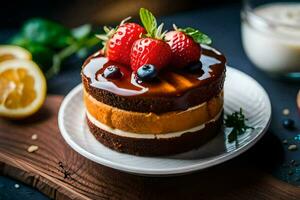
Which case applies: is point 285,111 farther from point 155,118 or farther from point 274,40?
point 155,118

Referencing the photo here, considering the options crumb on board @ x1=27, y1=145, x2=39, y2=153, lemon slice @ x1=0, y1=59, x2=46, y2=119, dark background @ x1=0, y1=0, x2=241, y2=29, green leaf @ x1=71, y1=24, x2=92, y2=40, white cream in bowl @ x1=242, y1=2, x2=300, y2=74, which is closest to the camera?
crumb on board @ x1=27, y1=145, x2=39, y2=153

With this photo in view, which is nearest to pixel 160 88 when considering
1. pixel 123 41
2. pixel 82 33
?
pixel 123 41

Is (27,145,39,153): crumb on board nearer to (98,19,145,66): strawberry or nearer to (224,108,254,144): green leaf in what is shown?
(98,19,145,66): strawberry

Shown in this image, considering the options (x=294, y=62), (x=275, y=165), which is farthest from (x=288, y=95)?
(x=275, y=165)

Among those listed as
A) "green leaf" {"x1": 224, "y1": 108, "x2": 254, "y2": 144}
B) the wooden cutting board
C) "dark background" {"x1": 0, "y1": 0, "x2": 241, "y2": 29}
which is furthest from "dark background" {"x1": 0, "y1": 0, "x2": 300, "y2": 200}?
the wooden cutting board

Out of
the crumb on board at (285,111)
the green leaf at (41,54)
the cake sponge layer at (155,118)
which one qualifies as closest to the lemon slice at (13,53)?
the green leaf at (41,54)

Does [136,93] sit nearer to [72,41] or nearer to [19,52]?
[19,52]
